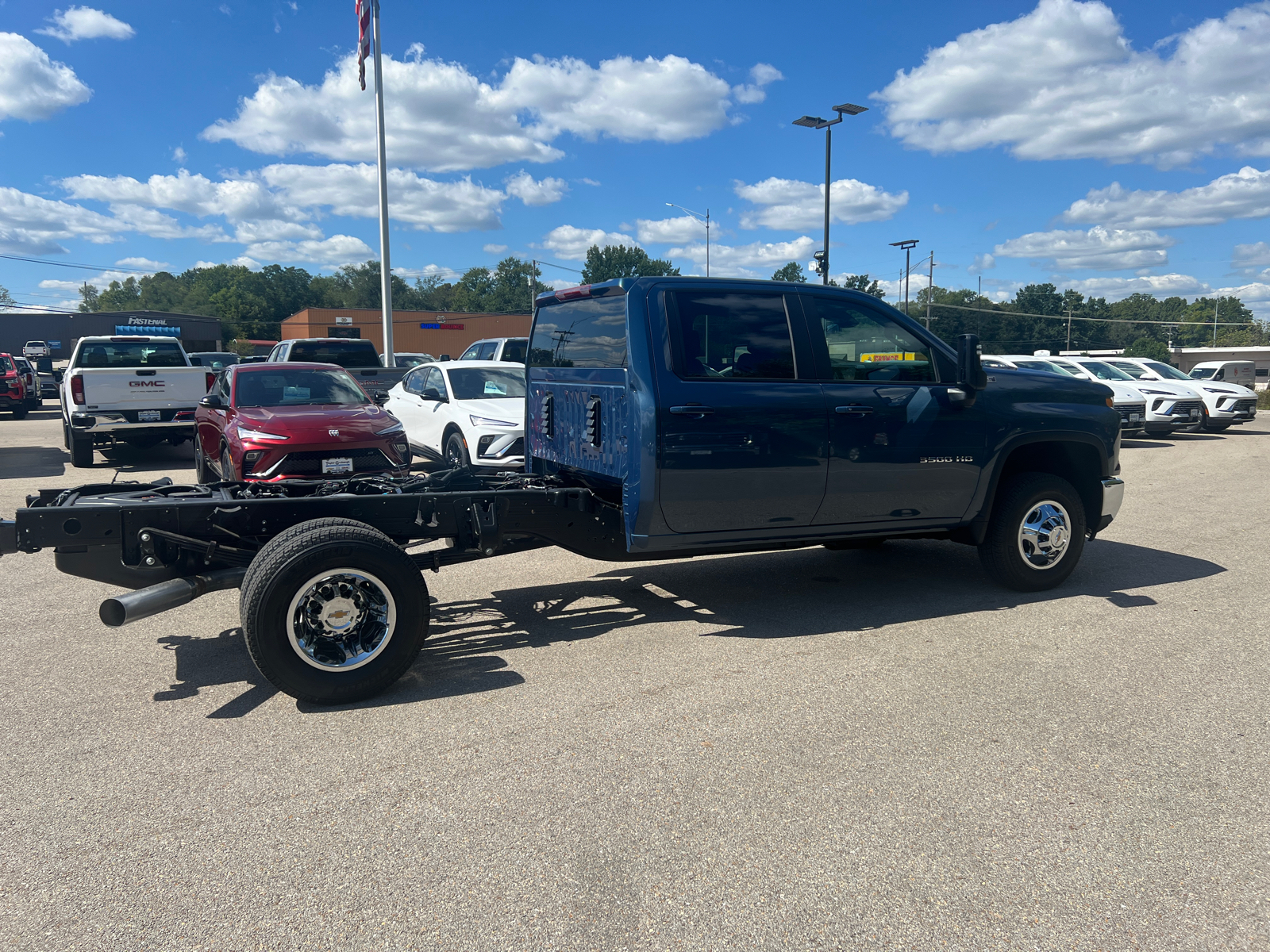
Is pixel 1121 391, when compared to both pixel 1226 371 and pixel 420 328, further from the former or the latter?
pixel 420 328

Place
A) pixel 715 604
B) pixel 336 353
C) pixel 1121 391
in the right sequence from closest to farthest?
pixel 715 604, pixel 1121 391, pixel 336 353

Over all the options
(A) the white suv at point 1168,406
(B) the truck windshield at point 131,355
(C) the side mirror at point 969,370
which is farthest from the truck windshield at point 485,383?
(A) the white suv at point 1168,406

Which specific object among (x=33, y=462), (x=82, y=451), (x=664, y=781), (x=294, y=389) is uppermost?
(x=294, y=389)

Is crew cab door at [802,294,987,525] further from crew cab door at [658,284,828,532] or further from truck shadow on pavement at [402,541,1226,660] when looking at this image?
truck shadow on pavement at [402,541,1226,660]

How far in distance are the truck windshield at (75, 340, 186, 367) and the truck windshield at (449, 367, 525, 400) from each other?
5.27m

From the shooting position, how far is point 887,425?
225 inches

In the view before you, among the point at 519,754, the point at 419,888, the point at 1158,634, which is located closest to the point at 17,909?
the point at 419,888

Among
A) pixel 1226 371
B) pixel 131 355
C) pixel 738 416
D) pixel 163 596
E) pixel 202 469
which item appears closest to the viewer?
pixel 163 596

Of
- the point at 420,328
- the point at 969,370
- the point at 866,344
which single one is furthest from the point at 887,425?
the point at 420,328

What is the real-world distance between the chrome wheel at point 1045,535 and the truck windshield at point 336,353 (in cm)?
1519

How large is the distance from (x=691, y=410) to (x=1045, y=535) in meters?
2.99

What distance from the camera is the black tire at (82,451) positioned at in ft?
44.9

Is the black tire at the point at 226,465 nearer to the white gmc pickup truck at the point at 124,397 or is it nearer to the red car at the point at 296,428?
the red car at the point at 296,428

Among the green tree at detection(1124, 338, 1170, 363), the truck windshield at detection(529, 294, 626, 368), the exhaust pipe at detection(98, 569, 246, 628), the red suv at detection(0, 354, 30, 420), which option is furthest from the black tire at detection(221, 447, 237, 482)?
the green tree at detection(1124, 338, 1170, 363)
